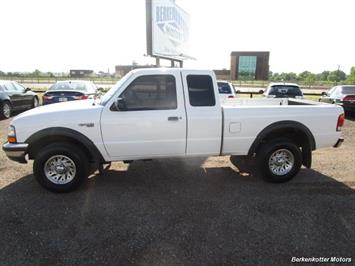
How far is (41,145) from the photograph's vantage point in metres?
4.64

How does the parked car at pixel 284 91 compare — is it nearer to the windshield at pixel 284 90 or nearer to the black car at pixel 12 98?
the windshield at pixel 284 90

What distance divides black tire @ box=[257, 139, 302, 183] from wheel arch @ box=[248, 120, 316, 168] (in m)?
0.13

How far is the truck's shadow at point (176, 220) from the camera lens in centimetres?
314

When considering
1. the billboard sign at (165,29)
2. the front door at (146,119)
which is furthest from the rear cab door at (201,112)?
the billboard sign at (165,29)

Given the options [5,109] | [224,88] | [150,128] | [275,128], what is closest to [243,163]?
[275,128]

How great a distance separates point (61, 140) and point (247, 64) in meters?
85.3

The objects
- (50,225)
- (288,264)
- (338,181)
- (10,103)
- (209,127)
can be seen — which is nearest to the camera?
(288,264)

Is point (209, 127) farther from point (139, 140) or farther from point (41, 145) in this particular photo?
point (41, 145)

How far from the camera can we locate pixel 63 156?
4523 mm

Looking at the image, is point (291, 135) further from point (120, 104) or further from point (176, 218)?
point (120, 104)

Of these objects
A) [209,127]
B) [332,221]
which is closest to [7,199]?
[209,127]

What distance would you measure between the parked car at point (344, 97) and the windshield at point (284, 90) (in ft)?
4.92

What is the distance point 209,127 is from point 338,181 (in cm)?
267

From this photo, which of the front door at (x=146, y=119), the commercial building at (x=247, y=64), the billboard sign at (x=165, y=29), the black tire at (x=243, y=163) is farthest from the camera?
the commercial building at (x=247, y=64)
